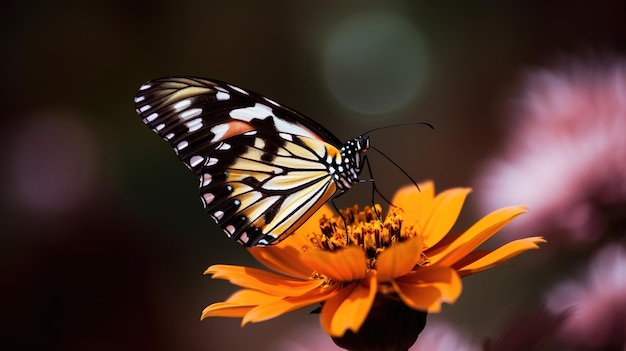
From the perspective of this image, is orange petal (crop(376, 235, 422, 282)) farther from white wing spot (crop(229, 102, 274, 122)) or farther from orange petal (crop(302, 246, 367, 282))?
white wing spot (crop(229, 102, 274, 122))

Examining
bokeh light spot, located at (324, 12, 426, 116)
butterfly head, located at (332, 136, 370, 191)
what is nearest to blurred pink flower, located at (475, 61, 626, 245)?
butterfly head, located at (332, 136, 370, 191)

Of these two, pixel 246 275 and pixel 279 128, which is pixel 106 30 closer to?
pixel 279 128

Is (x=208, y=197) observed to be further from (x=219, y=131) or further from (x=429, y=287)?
(x=429, y=287)

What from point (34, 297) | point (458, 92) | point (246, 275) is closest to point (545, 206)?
point (246, 275)

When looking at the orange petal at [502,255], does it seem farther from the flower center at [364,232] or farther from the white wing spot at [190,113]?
the white wing spot at [190,113]

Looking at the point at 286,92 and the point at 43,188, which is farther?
the point at 286,92

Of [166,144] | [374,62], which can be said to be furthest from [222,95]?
[374,62]

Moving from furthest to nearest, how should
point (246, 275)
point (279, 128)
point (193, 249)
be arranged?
point (193, 249), point (279, 128), point (246, 275)

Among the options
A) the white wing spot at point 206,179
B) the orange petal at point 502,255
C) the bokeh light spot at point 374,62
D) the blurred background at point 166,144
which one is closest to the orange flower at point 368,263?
the orange petal at point 502,255
